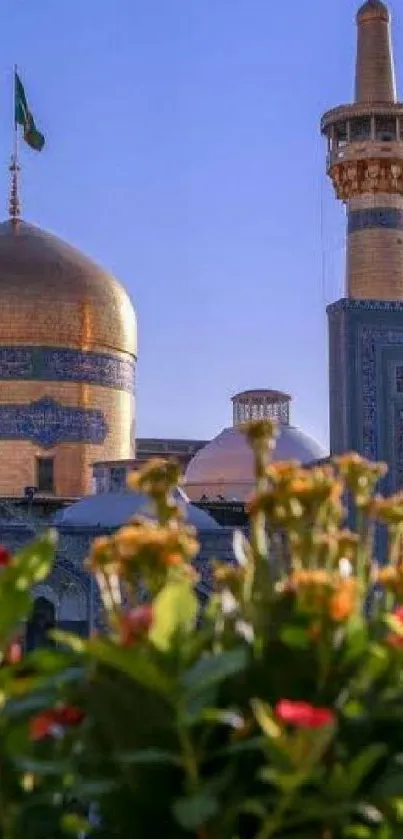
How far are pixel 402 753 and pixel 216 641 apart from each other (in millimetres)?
235

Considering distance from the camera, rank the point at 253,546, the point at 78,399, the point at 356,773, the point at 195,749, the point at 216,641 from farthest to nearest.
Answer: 1. the point at 78,399
2. the point at 253,546
3. the point at 216,641
4. the point at 195,749
5. the point at 356,773

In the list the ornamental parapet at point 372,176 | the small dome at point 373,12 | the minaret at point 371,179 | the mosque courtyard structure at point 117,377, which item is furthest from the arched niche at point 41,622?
the small dome at point 373,12

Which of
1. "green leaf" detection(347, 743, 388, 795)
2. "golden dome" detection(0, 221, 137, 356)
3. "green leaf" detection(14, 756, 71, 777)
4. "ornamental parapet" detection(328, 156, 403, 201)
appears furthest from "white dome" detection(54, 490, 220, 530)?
"green leaf" detection(347, 743, 388, 795)

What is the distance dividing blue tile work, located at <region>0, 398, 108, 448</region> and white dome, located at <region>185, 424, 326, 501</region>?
1831 mm

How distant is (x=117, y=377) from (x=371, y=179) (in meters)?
4.48

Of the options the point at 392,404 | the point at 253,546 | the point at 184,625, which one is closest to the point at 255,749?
the point at 184,625

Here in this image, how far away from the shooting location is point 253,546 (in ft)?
6.12

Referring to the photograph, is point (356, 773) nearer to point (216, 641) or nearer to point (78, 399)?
point (216, 641)

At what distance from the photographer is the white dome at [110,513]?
14328 millimetres

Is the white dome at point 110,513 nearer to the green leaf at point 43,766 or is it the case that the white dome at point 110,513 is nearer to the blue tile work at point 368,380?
the blue tile work at point 368,380

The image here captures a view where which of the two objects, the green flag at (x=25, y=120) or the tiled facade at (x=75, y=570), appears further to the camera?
the green flag at (x=25, y=120)

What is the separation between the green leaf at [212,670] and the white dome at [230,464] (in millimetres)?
17574

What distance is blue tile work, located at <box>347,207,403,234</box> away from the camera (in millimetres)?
16031

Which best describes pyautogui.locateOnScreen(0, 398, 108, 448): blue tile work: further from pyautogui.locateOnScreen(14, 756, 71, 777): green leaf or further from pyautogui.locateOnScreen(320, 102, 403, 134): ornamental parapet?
pyautogui.locateOnScreen(14, 756, 71, 777): green leaf
